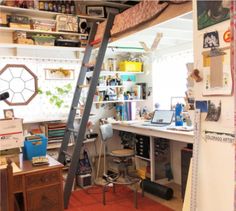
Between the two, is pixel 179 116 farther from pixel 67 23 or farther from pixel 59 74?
pixel 67 23

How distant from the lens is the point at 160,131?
336 centimetres

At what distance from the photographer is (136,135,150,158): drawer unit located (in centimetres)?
388

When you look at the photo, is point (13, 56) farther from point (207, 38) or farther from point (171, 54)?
point (207, 38)

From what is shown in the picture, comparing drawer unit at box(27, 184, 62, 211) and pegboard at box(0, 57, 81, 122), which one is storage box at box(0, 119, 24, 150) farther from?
pegboard at box(0, 57, 81, 122)

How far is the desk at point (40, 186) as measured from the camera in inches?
84.9

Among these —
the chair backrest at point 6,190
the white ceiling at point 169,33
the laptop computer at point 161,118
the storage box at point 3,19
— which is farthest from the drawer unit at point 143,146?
the chair backrest at point 6,190

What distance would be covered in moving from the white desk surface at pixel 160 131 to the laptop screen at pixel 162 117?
231mm

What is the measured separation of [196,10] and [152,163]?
267 cm

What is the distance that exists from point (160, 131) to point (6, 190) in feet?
6.95

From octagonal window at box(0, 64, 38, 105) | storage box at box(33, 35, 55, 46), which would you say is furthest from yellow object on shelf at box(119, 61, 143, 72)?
octagonal window at box(0, 64, 38, 105)

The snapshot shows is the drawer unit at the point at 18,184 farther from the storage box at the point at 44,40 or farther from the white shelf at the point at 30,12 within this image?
the white shelf at the point at 30,12

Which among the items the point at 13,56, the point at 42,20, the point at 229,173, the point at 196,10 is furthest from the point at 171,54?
the point at 229,173

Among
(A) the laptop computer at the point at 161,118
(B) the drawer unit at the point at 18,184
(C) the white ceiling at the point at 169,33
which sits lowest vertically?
(B) the drawer unit at the point at 18,184

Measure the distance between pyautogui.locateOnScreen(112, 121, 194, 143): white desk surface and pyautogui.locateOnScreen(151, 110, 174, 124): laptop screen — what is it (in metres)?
0.23
